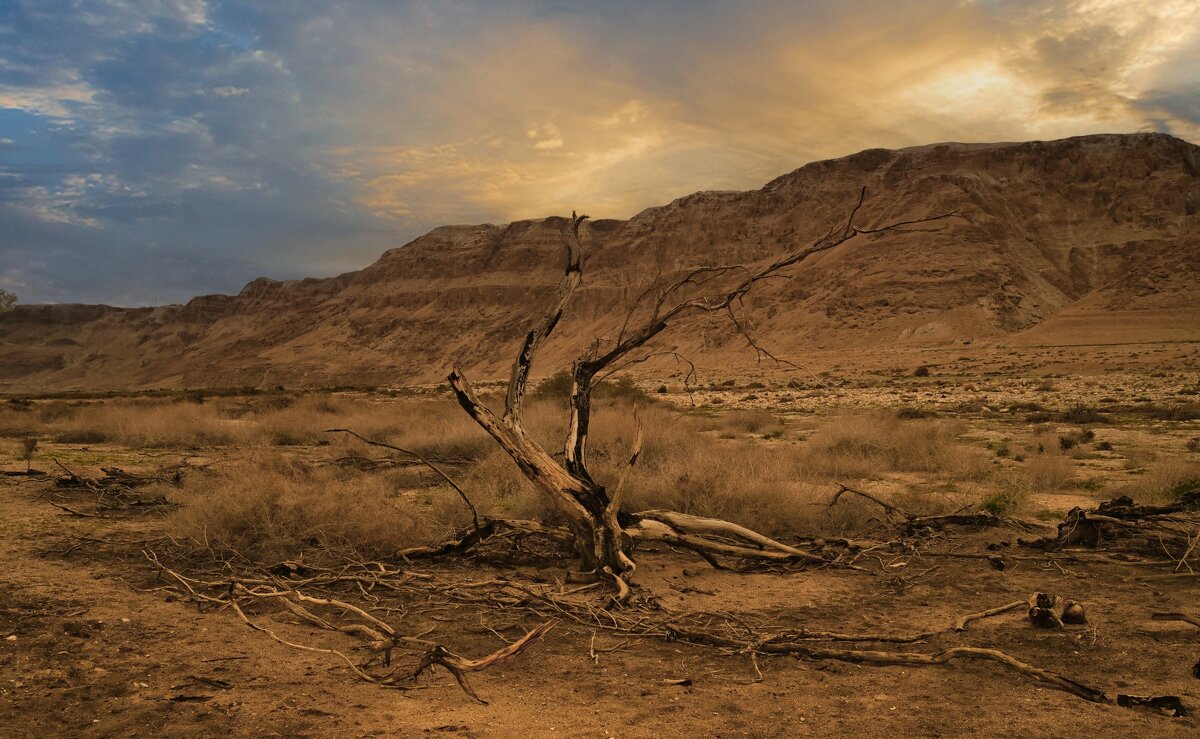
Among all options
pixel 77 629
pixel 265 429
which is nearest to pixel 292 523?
pixel 77 629

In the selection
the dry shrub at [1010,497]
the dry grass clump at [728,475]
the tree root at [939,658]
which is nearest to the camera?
the tree root at [939,658]

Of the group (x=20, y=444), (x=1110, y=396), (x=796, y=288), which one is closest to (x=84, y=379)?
(x=796, y=288)

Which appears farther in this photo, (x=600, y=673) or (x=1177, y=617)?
(x=1177, y=617)

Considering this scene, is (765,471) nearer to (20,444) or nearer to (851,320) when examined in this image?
(20,444)

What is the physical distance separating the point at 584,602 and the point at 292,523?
276 centimetres

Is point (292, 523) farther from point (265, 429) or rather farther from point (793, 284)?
point (793, 284)

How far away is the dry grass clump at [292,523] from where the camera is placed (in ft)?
20.4

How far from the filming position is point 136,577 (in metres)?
5.68

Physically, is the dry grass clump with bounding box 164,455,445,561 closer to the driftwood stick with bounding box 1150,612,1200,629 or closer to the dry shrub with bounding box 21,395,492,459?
the driftwood stick with bounding box 1150,612,1200,629

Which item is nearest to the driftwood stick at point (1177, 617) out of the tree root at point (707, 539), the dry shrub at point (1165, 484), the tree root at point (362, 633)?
the tree root at point (707, 539)

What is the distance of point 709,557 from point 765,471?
2415 millimetres

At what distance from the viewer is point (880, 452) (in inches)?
460

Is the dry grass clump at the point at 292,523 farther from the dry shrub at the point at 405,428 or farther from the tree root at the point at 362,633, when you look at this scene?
the dry shrub at the point at 405,428

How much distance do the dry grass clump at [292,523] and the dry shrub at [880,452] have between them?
231 inches
